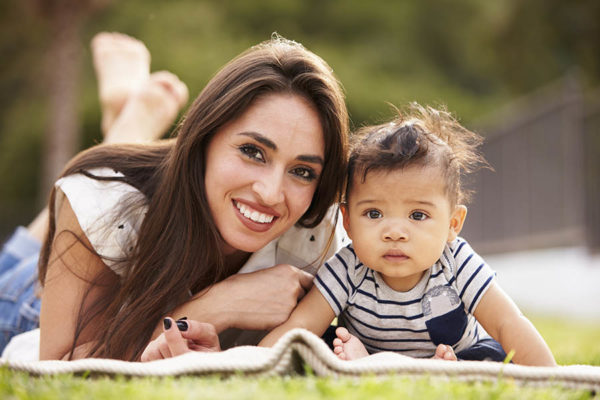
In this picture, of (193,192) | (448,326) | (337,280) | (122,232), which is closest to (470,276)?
(448,326)

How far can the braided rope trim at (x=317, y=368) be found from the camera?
6.82ft

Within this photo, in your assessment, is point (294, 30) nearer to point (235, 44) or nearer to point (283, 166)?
point (235, 44)

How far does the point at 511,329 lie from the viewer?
2646 millimetres

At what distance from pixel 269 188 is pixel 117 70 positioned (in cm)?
316

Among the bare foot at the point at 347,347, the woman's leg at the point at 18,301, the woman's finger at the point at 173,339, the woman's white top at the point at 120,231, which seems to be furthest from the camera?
the woman's leg at the point at 18,301

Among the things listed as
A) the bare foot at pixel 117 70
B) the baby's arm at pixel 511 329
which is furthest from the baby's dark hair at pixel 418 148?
the bare foot at pixel 117 70

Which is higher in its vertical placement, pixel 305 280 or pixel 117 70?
pixel 117 70

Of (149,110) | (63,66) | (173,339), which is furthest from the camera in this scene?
(63,66)

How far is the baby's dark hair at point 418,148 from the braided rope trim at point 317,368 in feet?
2.90

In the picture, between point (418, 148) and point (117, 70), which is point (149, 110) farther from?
point (418, 148)

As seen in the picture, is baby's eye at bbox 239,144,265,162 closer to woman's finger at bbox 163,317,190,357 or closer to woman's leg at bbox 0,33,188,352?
woman's finger at bbox 163,317,190,357

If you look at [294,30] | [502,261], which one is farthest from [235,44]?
[502,261]

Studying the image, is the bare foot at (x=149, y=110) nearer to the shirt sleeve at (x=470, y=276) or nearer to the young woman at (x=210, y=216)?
the young woman at (x=210, y=216)

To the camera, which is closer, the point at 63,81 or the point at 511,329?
the point at 511,329
